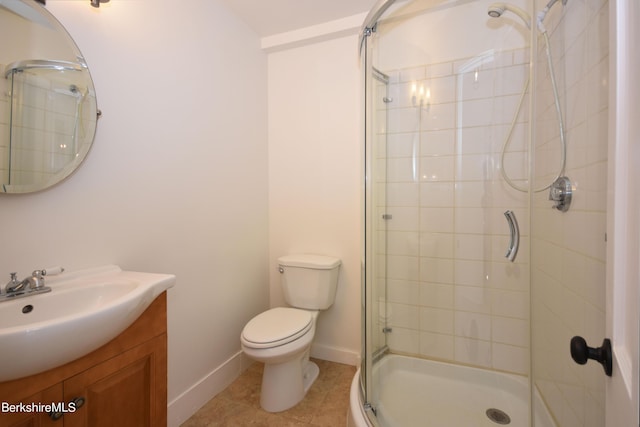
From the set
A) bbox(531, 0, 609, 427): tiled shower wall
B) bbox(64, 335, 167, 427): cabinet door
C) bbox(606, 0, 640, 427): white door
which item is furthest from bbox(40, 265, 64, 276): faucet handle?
bbox(531, 0, 609, 427): tiled shower wall

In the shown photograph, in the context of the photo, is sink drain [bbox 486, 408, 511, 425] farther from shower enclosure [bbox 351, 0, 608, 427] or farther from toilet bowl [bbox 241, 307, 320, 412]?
toilet bowl [bbox 241, 307, 320, 412]

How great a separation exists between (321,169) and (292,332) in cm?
109

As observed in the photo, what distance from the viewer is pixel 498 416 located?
1270 millimetres

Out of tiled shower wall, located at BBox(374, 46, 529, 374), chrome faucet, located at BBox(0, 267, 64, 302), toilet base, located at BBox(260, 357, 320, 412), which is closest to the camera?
chrome faucet, located at BBox(0, 267, 64, 302)

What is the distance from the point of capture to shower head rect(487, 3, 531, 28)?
1.23 metres

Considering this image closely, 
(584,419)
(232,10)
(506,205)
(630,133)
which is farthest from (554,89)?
(232,10)

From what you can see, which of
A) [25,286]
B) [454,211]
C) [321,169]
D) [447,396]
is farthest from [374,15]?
[447,396]

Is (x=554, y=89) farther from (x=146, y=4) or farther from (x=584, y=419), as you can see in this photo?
(x=146, y=4)

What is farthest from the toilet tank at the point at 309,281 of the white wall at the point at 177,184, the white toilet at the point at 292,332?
the white wall at the point at 177,184

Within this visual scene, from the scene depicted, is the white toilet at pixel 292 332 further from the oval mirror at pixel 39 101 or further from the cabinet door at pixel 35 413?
the oval mirror at pixel 39 101

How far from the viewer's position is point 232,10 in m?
1.85

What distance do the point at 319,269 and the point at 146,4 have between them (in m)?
1.64

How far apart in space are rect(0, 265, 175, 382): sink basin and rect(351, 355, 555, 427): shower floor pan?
1005 mm

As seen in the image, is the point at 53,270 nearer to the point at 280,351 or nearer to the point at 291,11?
the point at 280,351
